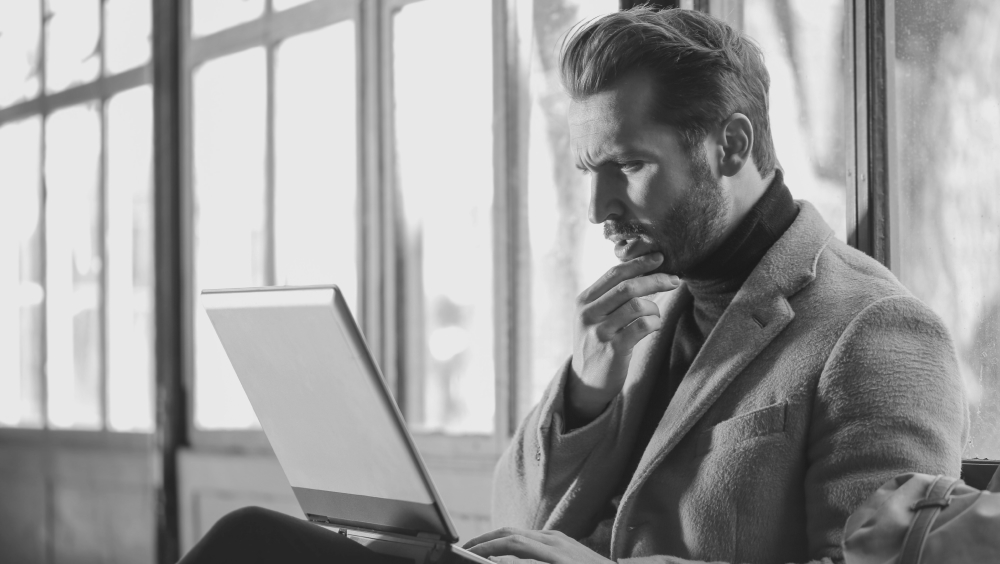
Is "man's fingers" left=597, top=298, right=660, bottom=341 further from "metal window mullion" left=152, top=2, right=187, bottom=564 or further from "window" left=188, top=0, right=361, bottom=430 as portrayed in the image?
"metal window mullion" left=152, top=2, right=187, bottom=564

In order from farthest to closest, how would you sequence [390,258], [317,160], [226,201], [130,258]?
[130,258] → [226,201] → [317,160] → [390,258]

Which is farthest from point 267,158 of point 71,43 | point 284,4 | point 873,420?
point 873,420

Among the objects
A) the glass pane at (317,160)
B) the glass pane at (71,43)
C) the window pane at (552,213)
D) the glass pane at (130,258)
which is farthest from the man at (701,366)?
the glass pane at (71,43)

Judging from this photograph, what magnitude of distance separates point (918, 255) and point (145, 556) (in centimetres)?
361

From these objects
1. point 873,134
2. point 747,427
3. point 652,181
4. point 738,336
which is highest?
point 873,134

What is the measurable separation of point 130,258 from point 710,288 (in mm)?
3409

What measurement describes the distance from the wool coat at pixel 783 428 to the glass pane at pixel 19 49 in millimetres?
4349

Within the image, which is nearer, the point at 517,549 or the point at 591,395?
the point at 517,549

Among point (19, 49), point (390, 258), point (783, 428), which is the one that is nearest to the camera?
point (783, 428)

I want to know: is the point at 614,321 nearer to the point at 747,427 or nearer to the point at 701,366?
the point at 701,366

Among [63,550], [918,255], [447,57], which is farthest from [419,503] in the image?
[63,550]

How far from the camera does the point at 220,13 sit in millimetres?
4098

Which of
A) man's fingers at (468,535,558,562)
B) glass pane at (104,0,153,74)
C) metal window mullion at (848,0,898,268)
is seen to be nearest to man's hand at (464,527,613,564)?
man's fingers at (468,535,558,562)

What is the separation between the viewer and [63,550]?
4.92 m
